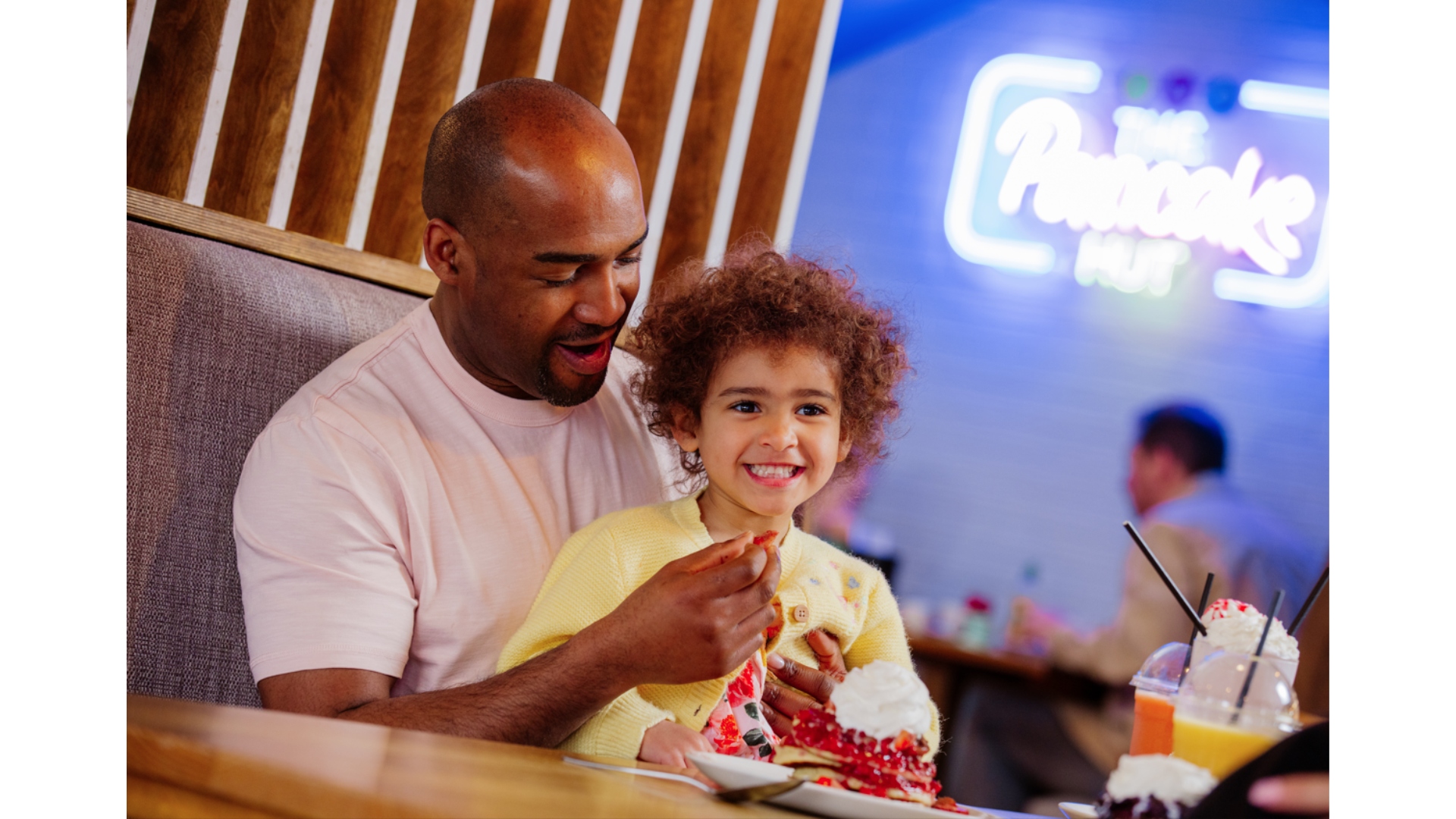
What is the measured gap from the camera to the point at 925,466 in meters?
5.98

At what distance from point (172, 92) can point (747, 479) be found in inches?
62.1

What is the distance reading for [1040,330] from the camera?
19.4 ft

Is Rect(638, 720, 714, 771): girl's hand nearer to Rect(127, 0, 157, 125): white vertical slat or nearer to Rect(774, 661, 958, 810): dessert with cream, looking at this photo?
Rect(774, 661, 958, 810): dessert with cream

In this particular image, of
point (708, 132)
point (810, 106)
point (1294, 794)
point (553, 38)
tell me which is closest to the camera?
point (1294, 794)

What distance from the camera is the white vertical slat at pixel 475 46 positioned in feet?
9.33

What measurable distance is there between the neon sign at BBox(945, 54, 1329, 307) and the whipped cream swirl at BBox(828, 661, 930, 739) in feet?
16.3

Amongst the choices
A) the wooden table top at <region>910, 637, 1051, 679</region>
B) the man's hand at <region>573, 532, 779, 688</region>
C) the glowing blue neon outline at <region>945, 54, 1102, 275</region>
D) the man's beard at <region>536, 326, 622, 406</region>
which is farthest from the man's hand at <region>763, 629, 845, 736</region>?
the glowing blue neon outline at <region>945, 54, 1102, 275</region>

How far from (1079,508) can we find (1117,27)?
7.79 ft

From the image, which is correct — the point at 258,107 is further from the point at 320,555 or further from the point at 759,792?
the point at 759,792

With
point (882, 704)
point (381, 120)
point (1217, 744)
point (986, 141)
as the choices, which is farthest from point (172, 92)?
point (986, 141)

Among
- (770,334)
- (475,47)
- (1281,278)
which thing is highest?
(1281,278)
